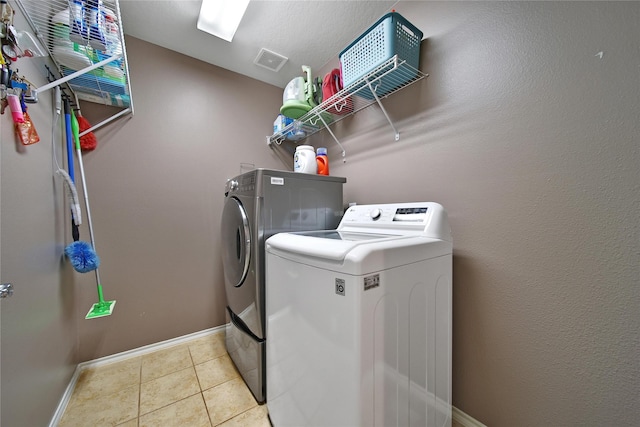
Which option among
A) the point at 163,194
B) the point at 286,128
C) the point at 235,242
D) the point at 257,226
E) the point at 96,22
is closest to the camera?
the point at 96,22

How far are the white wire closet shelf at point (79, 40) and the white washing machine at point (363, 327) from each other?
4.70ft

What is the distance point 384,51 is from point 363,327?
4.37ft

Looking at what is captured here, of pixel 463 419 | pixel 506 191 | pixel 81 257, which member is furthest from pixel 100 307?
pixel 506 191

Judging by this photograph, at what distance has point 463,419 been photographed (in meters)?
1.16

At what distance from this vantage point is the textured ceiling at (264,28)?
154 centimetres

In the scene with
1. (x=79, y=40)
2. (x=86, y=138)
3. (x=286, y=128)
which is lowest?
(x=86, y=138)

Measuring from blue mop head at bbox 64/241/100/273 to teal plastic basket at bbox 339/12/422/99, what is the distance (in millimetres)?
1947

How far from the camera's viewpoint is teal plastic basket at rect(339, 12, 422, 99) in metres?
1.16

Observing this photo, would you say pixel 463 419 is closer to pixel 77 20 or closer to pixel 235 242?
pixel 235 242

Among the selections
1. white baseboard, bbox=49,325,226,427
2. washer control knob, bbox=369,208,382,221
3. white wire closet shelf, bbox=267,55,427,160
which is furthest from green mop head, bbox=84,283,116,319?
white wire closet shelf, bbox=267,55,427,160

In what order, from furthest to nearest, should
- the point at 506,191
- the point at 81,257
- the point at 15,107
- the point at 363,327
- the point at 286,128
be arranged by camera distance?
1. the point at 286,128
2. the point at 81,257
3. the point at 506,191
4. the point at 15,107
5. the point at 363,327

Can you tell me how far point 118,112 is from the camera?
1761mm

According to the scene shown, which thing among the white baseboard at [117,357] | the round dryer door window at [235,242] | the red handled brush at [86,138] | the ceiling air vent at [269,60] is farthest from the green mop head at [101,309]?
the ceiling air vent at [269,60]

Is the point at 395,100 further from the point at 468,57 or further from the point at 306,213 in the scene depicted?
the point at 306,213
